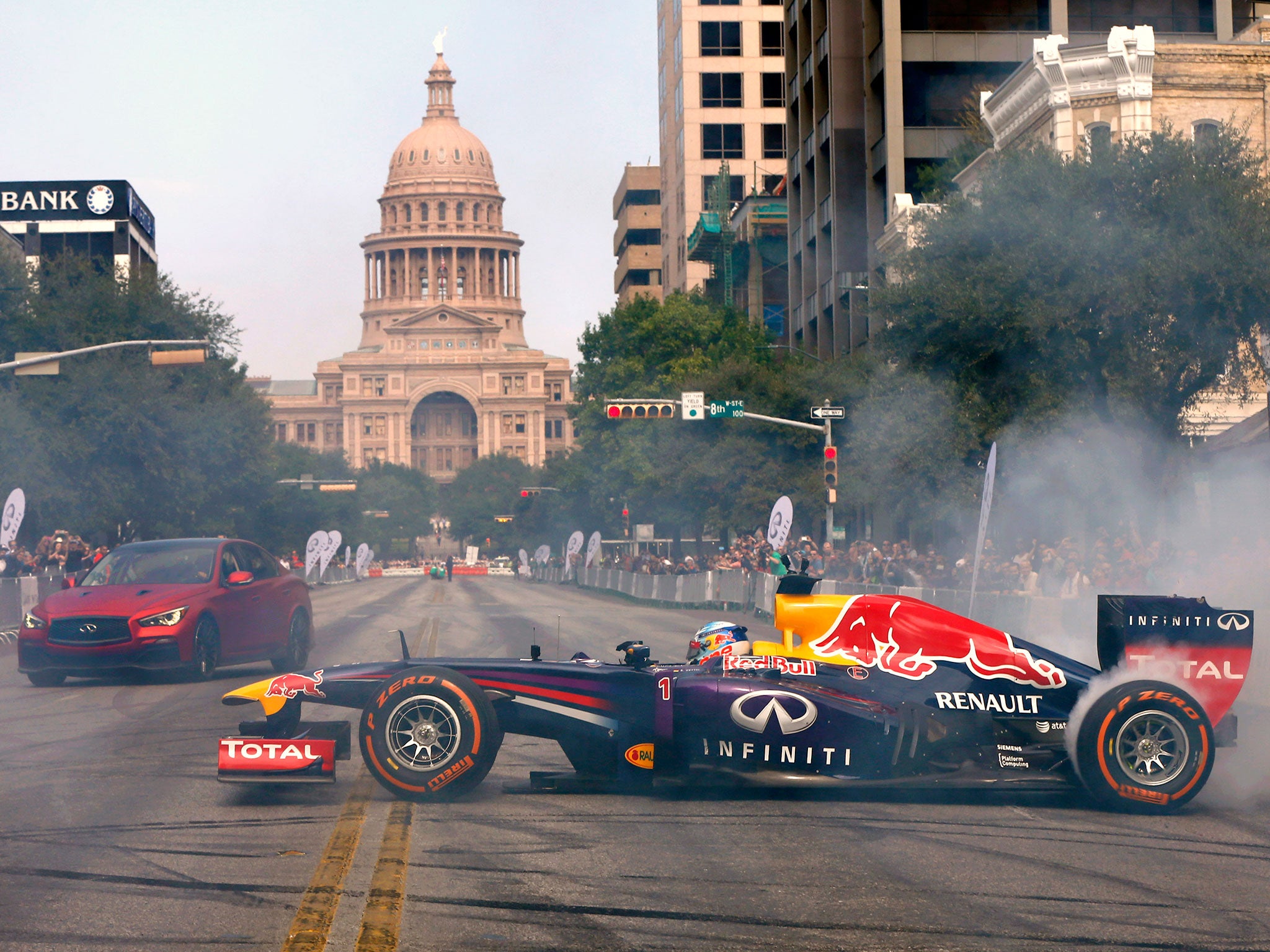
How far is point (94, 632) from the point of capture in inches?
594

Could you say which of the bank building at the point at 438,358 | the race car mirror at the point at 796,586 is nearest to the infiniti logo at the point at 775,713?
the race car mirror at the point at 796,586

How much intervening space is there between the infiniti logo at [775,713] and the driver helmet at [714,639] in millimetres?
778

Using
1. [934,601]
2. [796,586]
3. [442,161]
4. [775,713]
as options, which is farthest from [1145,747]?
[442,161]

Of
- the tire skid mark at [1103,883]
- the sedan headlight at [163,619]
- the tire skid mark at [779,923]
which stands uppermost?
the sedan headlight at [163,619]

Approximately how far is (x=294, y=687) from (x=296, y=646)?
9.09 metres

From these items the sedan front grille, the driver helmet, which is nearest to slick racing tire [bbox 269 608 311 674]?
the sedan front grille

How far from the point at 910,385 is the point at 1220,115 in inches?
418

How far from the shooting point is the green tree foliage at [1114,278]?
23.0m

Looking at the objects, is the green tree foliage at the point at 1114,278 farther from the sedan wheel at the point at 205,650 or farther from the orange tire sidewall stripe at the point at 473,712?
the orange tire sidewall stripe at the point at 473,712

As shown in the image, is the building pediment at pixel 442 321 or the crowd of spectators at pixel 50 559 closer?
the crowd of spectators at pixel 50 559

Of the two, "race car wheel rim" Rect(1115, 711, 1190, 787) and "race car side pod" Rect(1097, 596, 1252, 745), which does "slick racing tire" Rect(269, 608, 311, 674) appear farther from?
"race car wheel rim" Rect(1115, 711, 1190, 787)

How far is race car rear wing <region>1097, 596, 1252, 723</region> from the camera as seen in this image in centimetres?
849

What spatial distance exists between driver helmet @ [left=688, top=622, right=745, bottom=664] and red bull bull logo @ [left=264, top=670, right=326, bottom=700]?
2242 millimetres

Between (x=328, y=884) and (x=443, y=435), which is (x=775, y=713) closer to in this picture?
(x=328, y=884)
